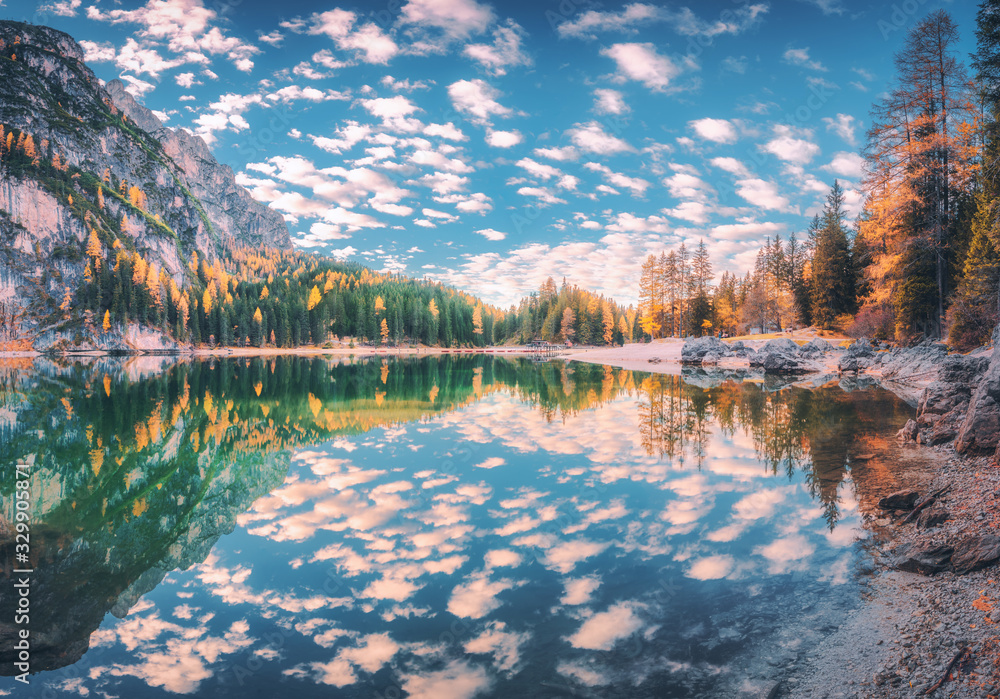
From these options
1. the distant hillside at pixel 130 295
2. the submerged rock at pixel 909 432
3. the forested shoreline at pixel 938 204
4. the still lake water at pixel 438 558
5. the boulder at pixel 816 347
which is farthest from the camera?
the distant hillside at pixel 130 295

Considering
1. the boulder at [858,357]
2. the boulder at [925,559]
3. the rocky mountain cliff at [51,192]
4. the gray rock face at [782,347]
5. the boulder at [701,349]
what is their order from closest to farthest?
the boulder at [925,559] < the boulder at [858,357] < the gray rock face at [782,347] < the boulder at [701,349] < the rocky mountain cliff at [51,192]

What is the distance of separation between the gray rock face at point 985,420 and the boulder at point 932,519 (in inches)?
217

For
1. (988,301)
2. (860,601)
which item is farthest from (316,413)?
(988,301)

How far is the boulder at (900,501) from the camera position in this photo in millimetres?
9633

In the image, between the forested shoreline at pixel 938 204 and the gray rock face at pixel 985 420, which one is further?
the forested shoreline at pixel 938 204

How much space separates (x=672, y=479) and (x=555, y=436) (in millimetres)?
6011

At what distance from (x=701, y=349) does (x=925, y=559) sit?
57.9 metres

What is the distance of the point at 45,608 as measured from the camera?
699 centimetres

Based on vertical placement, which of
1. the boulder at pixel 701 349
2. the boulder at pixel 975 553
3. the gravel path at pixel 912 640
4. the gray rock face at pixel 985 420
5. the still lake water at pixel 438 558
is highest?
the boulder at pixel 701 349

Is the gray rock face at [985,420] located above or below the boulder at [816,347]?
below

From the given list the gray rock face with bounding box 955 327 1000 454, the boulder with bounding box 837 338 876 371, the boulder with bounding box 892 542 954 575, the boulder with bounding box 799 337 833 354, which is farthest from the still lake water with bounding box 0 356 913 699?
the boulder with bounding box 799 337 833 354

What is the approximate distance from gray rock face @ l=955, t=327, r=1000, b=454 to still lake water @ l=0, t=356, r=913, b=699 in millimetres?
2527

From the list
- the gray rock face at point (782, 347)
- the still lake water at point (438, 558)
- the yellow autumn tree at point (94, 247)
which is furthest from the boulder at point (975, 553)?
the yellow autumn tree at point (94, 247)

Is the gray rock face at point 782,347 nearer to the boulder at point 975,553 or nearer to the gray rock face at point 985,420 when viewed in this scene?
the gray rock face at point 985,420
